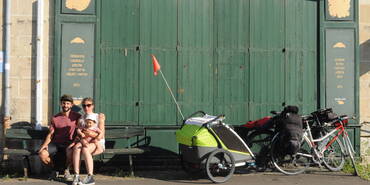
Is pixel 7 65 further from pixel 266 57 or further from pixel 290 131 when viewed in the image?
pixel 290 131

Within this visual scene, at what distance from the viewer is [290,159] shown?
7793 mm

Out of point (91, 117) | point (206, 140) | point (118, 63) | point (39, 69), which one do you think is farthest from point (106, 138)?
point (206, 140)

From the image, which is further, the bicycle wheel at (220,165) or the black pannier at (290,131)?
the black pannier at (290,131)

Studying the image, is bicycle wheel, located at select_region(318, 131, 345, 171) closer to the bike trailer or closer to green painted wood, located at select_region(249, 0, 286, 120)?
green painted wood, located at select_region(249, 0, 286, 120)

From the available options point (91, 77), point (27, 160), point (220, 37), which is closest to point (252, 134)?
point (220, 37)

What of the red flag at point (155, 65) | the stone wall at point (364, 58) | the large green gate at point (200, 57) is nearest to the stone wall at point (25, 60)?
the large green gate at point (200, 57)

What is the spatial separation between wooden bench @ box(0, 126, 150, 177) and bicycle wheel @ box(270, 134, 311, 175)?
214 centimetres

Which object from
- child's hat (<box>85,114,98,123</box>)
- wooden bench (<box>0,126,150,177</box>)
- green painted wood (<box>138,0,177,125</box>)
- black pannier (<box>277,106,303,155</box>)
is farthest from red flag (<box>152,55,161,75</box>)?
black pannier (<box>277,106,303,155</box>)

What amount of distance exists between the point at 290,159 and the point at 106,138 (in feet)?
10.2

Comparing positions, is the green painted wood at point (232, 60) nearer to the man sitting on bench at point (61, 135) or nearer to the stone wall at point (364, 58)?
the stone wall at point (364, 58)

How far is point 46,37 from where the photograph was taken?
A: 8.21 metres

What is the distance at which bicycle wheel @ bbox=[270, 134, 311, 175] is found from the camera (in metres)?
7.66

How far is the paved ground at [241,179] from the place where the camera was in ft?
23.7

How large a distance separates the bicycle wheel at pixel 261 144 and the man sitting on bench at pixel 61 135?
2.99m
